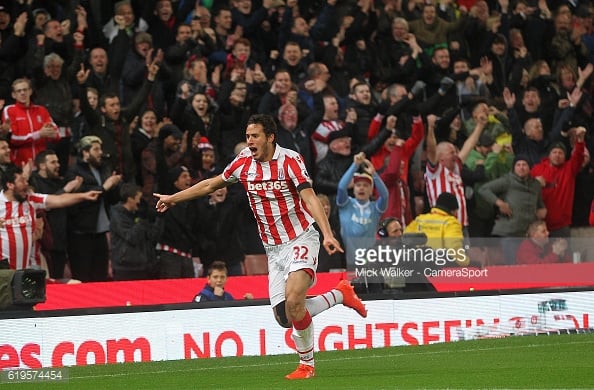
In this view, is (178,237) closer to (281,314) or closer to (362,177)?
(362,177)

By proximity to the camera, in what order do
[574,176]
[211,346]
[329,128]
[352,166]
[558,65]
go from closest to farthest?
[211,346] < [352,166] < [329,128] < [574,176] < [558,65]

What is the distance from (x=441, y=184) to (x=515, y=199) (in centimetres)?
118

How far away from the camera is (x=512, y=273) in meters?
17.5

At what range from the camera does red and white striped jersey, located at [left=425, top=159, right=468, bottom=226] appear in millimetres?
18859

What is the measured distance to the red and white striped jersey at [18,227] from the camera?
51.6ft

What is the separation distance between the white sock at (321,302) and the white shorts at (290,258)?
362 millimetres

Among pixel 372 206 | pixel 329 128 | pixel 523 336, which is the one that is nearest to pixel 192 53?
pixel 329 128

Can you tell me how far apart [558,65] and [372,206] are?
6.91 metres

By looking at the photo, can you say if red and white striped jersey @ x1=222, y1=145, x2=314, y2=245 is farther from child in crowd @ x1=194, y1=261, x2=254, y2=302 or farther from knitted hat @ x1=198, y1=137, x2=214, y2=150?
knitted hat @ x1=198, y1=137, x2=214, y2=150

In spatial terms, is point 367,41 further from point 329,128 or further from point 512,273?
point 512,273

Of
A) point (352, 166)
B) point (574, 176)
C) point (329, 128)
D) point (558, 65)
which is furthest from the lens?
point (558, 65)

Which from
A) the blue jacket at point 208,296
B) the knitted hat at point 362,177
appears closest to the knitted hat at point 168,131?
the knitted hat at point 362,177

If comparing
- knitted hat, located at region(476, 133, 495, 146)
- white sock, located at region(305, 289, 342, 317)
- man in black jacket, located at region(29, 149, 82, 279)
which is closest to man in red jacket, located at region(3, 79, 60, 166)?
man in black jacket, located at region(29, 149, 82, 279)

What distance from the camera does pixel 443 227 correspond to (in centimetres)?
1736
